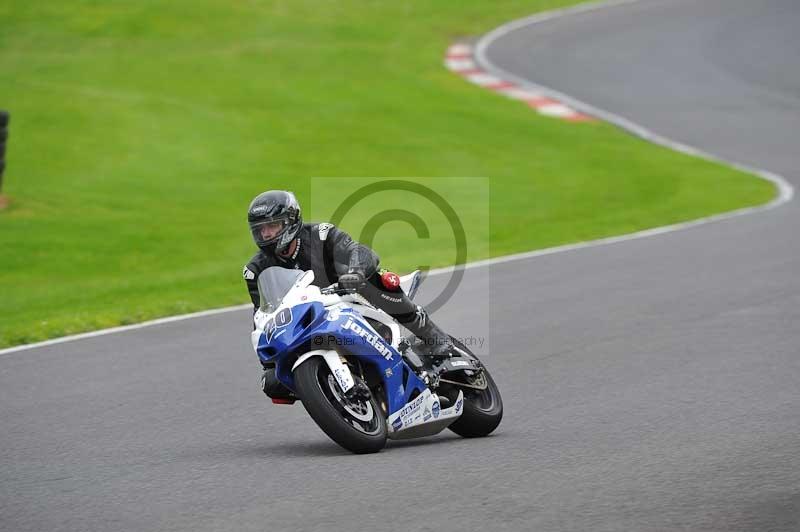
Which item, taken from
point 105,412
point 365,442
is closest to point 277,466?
point 365,442

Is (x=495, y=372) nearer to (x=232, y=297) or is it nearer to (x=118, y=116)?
(x=232, y=297)

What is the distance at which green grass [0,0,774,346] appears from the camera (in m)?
14.3

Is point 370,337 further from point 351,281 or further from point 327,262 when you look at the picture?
point 327,262

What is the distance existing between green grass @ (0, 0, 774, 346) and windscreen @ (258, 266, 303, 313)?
507cm

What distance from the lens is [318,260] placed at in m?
6.81

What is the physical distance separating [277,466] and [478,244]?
924cm

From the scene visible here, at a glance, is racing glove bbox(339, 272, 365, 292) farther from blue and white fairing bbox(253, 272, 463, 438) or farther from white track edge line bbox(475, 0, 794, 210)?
white track edge line bbox(475, 0, 794, 210)

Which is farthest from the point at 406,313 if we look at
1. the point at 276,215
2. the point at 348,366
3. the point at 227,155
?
the point at 227,155

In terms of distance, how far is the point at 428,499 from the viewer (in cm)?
538

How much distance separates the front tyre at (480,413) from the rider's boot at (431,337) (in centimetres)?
26

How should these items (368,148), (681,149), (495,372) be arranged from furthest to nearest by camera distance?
1. (681,149)
2. (368,148)
3. (495,372)

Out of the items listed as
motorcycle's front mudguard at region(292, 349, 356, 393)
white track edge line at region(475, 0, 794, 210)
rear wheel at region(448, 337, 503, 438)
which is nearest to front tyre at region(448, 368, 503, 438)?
rear wheel at region(448, 337, 503, 438)

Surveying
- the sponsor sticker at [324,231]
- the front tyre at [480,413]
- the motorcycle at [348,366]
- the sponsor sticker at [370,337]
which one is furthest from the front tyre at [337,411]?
the sponsor sticker at [324,231]

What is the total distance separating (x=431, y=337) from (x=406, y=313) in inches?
11.0
